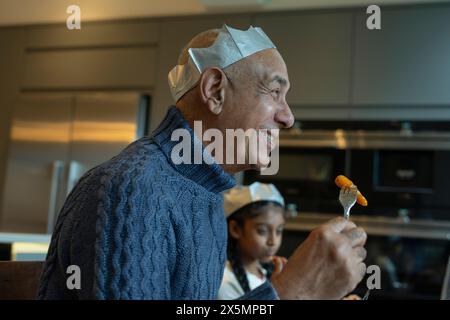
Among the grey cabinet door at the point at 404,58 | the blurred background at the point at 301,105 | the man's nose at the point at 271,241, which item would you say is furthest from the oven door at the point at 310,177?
the man's nose at the point at 271,241

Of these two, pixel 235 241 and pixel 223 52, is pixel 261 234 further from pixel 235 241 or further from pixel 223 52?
pixel 223 52

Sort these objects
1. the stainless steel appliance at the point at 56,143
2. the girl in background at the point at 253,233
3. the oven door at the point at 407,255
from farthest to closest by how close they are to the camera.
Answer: the stainless steel appliance at the point at 56,143
the oven door at the point at 407,255
the girl in background at the point at 253,233

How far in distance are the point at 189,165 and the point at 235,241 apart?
1.05 meters

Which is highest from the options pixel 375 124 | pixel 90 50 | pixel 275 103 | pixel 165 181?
pixel 90 50

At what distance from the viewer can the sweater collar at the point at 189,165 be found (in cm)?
81

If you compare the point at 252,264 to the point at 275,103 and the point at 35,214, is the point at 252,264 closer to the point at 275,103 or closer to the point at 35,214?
the point at 275,103

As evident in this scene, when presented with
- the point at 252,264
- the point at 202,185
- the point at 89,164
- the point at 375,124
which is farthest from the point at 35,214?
the point at 202,185

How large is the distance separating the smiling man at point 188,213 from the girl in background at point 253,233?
2.66ft

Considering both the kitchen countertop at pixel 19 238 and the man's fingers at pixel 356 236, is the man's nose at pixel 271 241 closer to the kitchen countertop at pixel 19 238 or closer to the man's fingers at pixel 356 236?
the kitchen countertop at pixel 19 238

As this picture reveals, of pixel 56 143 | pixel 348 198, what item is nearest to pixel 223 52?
pixel 348 198

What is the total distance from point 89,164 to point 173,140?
2.08 metres

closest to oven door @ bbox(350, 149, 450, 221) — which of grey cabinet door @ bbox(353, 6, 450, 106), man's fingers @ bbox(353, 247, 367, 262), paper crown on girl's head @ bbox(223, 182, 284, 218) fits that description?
grey cabinet door @ bbox(353, 6, 450, 106)

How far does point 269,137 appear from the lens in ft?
2.87

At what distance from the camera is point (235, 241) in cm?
182
